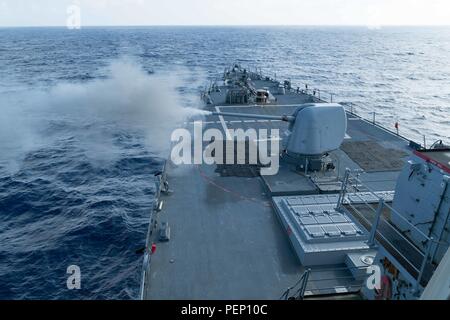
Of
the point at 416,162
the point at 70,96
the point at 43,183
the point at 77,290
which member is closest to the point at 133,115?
the point at 70,96

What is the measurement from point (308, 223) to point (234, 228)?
120 inches

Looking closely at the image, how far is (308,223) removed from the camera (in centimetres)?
1502

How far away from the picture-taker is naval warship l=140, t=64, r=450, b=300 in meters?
8.88

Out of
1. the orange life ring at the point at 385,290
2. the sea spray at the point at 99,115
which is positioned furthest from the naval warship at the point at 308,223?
the sea spray at the point at 99,115

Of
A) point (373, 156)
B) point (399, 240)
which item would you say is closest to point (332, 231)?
point (399, 240)

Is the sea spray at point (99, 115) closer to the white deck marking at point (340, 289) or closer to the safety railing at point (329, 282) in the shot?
the safety railing at point (329, 282)

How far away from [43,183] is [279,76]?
64387 mm

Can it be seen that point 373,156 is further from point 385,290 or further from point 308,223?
point 385,290

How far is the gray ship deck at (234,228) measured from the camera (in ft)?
41.8

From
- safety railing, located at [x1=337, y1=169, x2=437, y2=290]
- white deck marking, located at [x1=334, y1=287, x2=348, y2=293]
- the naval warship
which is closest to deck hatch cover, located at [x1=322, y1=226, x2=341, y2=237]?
the naval warship

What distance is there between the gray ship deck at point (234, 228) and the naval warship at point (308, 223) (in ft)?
0.13

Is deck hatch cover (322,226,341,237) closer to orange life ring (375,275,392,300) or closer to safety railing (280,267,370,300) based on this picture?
safety railing (280,267,370,300)

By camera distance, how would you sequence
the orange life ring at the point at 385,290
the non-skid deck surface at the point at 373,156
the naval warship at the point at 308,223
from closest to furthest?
the naval warship at the point at 308,223
the orange life ring at the point at 385,290
the non-skid deck surface at the point at 373,156

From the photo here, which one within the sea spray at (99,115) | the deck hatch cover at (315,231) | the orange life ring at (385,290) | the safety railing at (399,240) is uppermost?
the safety railing at (399,240)
